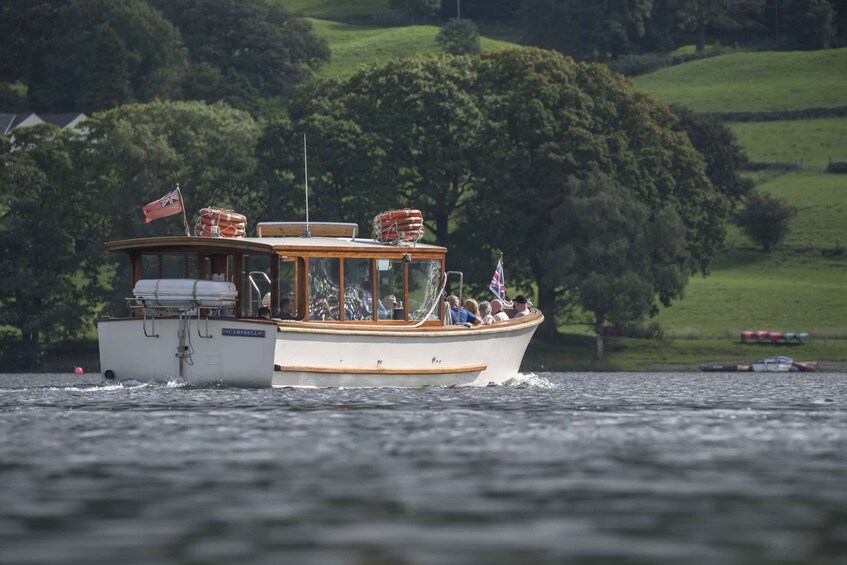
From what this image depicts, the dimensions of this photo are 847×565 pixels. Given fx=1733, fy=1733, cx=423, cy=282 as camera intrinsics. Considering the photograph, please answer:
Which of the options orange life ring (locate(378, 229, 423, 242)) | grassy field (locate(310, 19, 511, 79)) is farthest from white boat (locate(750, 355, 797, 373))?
grassy field (locate(310, 19, 511, 79))

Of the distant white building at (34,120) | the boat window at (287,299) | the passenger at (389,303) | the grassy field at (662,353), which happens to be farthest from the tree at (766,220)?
the boat window at (287,299)

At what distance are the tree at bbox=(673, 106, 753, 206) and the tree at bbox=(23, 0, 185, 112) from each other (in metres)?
38.9

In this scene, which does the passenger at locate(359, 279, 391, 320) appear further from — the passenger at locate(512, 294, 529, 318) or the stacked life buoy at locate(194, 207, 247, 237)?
the passenger at locate(512, 294, 529, 318)

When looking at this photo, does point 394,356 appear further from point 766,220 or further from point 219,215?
point 766,220

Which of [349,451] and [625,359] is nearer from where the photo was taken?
[349,451]

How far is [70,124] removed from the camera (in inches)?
5025

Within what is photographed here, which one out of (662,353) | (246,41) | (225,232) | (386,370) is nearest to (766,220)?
(662,353)

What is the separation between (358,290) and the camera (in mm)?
34188

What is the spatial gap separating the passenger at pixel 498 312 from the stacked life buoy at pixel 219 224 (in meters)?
5.86

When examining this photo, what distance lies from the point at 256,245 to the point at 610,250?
42.6 meters

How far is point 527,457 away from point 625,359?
5646 cm

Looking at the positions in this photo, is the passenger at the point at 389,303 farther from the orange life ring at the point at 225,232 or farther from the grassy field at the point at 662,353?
the grassy field at the point at 662,353

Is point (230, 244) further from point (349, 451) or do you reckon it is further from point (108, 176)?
point (108, 176)

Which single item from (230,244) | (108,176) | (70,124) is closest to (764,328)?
(108,176)
